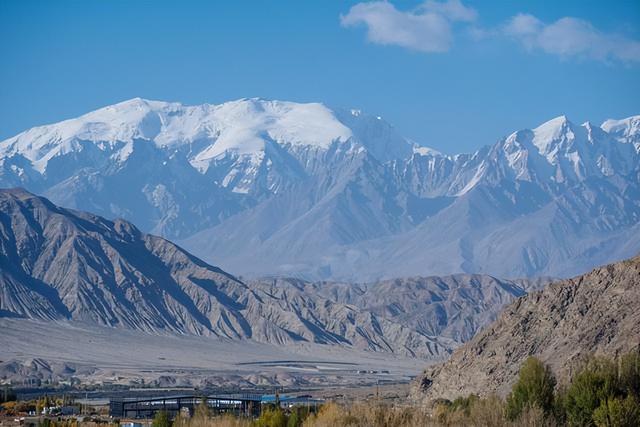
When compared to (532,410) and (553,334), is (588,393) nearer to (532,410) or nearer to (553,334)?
(532,410)

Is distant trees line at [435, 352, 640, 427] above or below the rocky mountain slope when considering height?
below

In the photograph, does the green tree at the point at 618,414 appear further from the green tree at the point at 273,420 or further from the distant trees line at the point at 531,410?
the green tree at the point at 273,420

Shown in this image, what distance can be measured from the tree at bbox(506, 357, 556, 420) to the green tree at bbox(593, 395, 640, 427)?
4.81 m

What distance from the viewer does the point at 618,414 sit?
2451 inches

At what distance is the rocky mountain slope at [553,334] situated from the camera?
344ft

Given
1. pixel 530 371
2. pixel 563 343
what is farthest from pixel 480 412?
pixel 563 343

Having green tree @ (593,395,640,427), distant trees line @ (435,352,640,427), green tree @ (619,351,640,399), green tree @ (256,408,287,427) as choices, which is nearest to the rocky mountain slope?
green tree @ (619,351,640,399)

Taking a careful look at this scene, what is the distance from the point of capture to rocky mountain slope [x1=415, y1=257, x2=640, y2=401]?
4124 inches

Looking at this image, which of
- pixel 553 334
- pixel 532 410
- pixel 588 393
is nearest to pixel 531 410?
pixel 532 410

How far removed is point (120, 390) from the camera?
550ft

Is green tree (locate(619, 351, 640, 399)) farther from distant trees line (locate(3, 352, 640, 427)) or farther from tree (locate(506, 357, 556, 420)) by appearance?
tree (locate(506, 357, 556, 420))

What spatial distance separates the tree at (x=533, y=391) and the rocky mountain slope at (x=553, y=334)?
1006 inches

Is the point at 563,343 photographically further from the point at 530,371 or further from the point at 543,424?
the point at 543,424

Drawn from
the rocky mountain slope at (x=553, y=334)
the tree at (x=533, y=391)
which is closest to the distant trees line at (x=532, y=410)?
the tree at (x=533, y=391)
